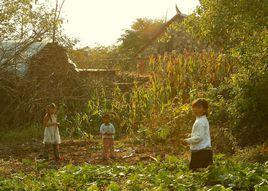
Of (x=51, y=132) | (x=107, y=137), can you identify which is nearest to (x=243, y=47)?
(x=107, y=137)

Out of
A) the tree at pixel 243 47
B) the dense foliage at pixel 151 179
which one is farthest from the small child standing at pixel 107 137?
the tree at pixel 243 47

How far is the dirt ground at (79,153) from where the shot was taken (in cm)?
1151

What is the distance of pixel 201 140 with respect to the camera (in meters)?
8.52

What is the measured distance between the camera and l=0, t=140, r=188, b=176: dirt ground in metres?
11.5

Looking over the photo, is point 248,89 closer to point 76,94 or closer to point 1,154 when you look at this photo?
point 1,154

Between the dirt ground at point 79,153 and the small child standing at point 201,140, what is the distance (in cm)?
Result: 259

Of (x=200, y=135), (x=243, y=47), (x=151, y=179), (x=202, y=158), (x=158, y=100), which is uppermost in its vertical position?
(x=243, y=47)

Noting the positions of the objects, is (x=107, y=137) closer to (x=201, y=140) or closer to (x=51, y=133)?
(x=51, y=133)

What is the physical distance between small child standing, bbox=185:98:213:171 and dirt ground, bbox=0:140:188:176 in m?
2.59

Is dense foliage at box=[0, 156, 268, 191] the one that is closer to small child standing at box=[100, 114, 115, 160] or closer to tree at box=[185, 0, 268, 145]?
small child standing at box=[100, 114, 115, 160]

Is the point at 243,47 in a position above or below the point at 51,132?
above

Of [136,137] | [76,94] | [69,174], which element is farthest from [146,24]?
[69,174]

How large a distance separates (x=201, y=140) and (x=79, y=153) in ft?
17.8

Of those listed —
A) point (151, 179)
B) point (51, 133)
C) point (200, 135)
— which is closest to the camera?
point (151, 179)
